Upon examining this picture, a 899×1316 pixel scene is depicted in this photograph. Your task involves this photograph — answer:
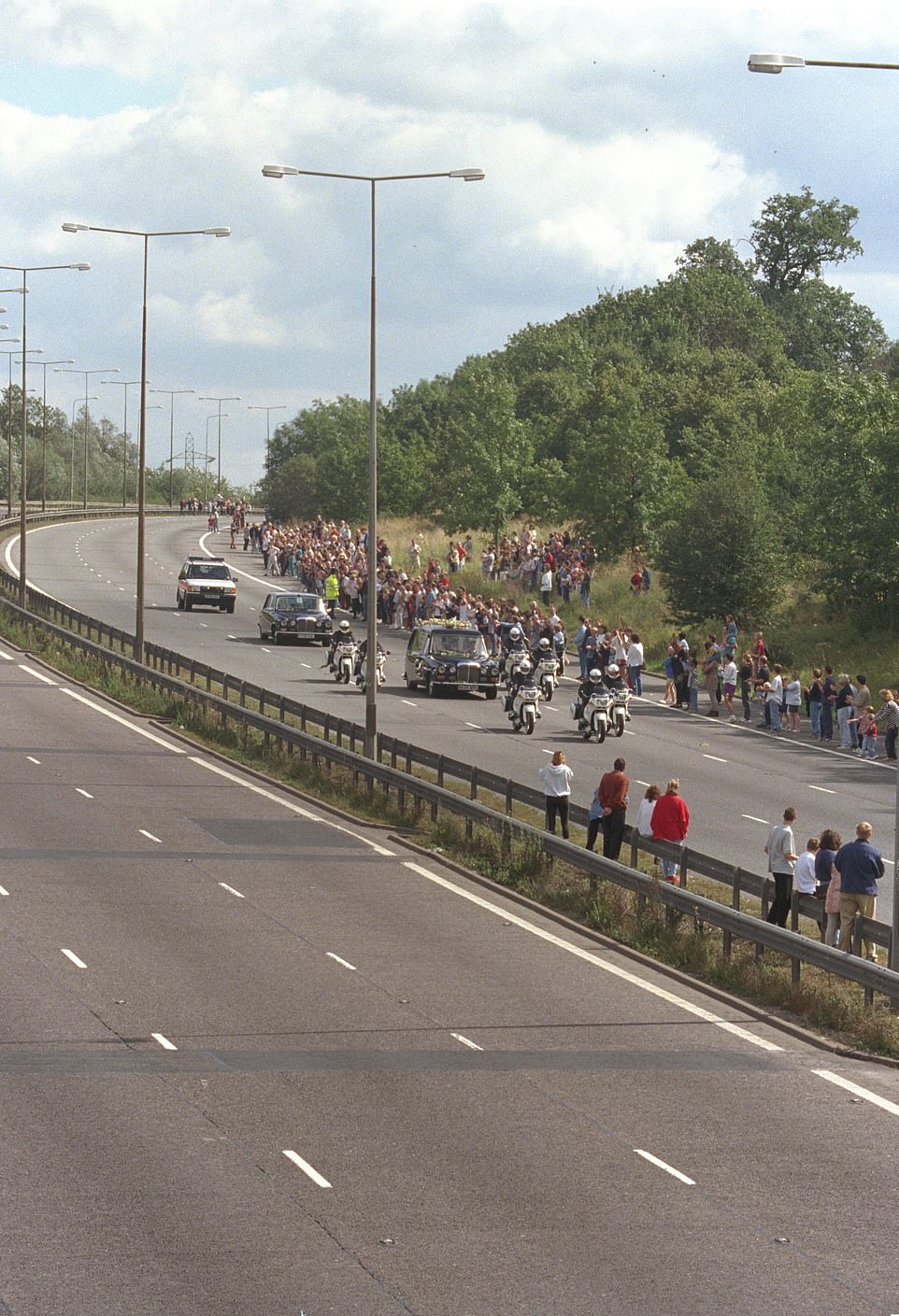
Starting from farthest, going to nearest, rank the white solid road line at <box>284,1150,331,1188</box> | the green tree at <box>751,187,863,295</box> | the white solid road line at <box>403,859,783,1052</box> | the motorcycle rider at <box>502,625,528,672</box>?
the green tree at <box>751,187,863,295</box>, the motorcycle rider at <box>502,625,528,672</box>, the white solid road line at <box>403,859,783,1052</box>, the white solid road line at <box>284,1150,331,1188</box>

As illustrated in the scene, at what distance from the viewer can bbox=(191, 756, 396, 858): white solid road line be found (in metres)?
27.8

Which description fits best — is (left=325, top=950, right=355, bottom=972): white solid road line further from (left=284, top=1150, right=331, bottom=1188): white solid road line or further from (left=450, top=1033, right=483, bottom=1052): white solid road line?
(left=284, top=1150, right=331, bottom=1188): white solid road line

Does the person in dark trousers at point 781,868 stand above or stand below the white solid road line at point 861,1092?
above

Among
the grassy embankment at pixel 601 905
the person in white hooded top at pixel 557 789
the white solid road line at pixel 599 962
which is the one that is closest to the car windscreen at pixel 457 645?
the grassy embankment at pixel 601 905

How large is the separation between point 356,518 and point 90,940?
87703mm

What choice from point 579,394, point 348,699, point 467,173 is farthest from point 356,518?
point 467,173

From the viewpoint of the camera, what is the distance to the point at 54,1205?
12.0 meters

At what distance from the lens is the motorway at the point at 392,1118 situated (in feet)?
36.3

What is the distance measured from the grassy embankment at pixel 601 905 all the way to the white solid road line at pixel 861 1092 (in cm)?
97

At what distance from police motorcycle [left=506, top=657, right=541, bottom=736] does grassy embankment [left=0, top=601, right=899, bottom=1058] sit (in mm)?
5960

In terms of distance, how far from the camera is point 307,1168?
13.1 meters

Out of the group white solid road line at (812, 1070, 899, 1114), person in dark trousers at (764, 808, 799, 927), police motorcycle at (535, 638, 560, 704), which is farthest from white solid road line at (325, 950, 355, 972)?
police motorcycle at (535, 638, 560, 704)

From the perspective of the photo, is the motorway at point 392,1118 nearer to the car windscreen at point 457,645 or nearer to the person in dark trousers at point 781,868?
the person in dark trousers at point 781,868

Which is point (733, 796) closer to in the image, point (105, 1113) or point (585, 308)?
point (105, 1113)
